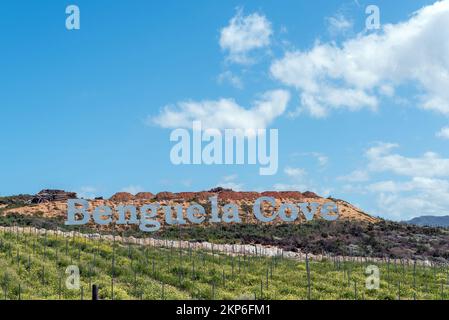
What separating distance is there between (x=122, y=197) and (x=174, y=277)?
74212 millimetres

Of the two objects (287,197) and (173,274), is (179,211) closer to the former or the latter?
(287,197)

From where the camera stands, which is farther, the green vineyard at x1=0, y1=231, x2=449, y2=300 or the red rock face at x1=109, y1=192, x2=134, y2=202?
the red rock face at x1=109, y1=192, x2=134, y2=202

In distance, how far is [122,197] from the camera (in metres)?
104

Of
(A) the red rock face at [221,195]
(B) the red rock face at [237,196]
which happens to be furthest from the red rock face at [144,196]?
(B) the red rock face at [237,196]

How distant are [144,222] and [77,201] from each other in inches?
654

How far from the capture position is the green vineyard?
27078 millimetres

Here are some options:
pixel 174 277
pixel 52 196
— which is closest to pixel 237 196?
pixel 52 196

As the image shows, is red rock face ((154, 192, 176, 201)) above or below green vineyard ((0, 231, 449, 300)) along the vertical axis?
above

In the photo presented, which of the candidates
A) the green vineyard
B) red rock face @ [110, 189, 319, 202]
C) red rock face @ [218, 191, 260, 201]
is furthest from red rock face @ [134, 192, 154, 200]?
the green vineyard

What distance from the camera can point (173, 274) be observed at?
110ft

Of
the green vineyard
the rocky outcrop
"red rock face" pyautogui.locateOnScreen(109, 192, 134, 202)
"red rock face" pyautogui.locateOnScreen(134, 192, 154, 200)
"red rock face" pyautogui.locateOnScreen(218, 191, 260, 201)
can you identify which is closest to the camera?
the green vineyard

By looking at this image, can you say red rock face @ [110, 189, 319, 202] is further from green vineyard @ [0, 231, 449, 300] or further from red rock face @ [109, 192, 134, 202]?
green vineyard @ [0, 231, 449, 300]

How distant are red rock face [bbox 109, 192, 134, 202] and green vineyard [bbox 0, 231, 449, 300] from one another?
195 ft
